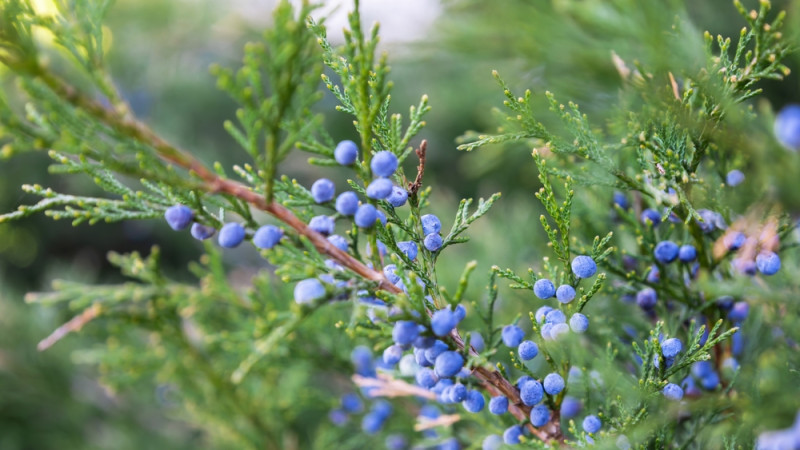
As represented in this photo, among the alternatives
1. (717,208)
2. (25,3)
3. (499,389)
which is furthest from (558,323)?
(25,3)

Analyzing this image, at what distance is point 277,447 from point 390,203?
3.26 ft

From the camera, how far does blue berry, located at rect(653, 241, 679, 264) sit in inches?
38.5

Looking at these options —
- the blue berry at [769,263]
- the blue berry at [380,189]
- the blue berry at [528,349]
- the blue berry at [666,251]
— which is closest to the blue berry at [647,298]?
the blue berry at [666,251]

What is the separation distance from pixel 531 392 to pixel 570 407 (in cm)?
42

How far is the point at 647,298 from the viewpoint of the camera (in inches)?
40.4

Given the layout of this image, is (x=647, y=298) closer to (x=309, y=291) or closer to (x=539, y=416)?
(x=539, y=416)

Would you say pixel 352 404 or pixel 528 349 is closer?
pixel 528 349

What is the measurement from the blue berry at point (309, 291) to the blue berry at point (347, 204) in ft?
0.32

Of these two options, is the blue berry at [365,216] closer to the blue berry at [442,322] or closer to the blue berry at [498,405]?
the blue berry at [442,322]

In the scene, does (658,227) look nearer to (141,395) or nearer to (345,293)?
(345,293)

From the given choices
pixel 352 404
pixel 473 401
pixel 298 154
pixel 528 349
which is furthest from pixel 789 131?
pixel 298 154

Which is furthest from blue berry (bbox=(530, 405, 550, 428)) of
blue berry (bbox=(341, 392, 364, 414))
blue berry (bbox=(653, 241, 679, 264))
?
blue berry (bbox=(341, 392, 364, 414))

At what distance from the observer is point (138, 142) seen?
0.70 m

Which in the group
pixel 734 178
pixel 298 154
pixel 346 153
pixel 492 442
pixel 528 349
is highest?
pixel 298 154
